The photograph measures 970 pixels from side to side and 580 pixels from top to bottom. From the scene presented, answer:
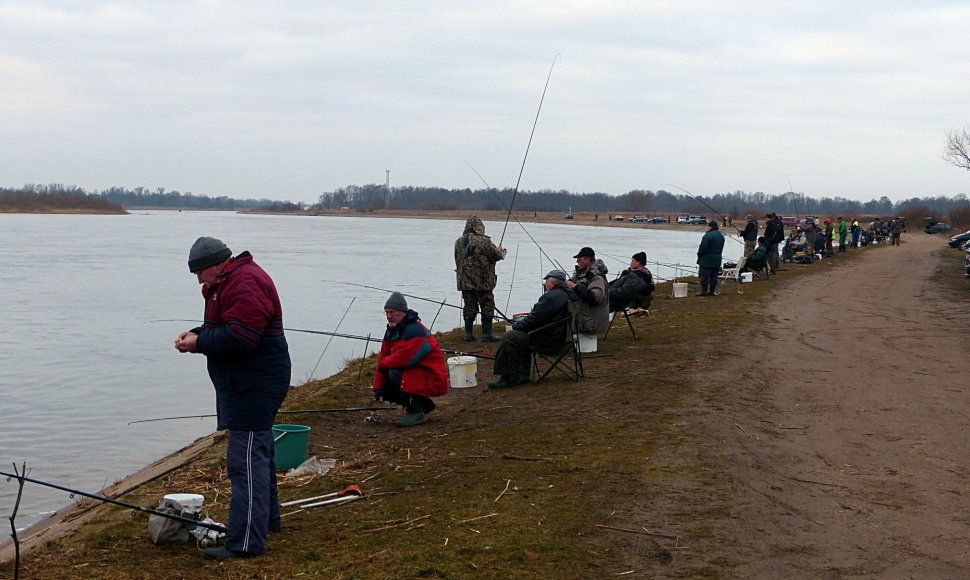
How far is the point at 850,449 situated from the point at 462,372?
152 inches

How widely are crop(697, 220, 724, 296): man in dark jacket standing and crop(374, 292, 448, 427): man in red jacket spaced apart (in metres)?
9.38

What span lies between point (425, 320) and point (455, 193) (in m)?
114

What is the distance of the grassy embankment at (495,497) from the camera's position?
4.28 meters

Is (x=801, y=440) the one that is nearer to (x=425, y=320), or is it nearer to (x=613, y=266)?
(x=425, y=320)

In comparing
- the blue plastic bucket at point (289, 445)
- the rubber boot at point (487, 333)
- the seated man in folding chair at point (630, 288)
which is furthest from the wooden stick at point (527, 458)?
the rubber boot at point (487, 333)

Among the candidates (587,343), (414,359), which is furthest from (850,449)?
(587,343)

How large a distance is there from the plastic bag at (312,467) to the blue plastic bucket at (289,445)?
5 centimetres

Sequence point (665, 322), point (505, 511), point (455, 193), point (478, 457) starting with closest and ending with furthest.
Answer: point (505, 511) < point (478, 457) < point (665, 322) < point (455, 193)

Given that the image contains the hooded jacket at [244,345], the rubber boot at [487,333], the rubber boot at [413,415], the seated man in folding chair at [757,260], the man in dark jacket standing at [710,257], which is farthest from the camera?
the seated man in folding chair at [757,260]

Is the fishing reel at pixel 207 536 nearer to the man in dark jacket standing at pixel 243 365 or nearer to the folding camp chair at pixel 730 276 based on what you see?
Answer: the man in dark jacket standing at pixel 243 365

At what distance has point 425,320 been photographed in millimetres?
18203

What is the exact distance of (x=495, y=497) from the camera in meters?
5.21

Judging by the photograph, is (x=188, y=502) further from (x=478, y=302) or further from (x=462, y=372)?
(x=478, y=302)

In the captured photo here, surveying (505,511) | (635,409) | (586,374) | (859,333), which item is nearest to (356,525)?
(505,511)
